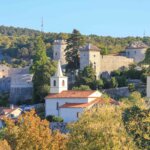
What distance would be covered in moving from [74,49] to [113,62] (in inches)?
166

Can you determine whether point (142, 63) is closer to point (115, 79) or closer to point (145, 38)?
point (115, 79)

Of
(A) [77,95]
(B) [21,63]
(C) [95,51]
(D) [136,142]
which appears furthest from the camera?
(B) [21,63]

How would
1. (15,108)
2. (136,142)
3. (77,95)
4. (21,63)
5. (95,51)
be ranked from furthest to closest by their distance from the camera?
1. (21,63)
2. (95,51)
3. (15,108)
4. (77,95)
5. (136,142)

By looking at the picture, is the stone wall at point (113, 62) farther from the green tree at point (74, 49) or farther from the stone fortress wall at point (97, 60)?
the green tree at point (74, 49)

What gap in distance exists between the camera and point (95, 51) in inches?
2872

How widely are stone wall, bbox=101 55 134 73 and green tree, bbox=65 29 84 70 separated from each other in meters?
2.63

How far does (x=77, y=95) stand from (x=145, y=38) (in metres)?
61.5

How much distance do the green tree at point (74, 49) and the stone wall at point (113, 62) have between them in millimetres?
2635

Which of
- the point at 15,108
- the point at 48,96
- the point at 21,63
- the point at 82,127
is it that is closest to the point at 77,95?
the point at 48,96

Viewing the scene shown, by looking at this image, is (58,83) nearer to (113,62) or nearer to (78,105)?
(78,105)

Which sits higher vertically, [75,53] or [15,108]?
[75,53]

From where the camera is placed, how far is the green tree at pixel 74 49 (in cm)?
7456

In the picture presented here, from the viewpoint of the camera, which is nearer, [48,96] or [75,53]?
[48,96]

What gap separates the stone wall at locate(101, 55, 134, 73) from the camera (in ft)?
243
